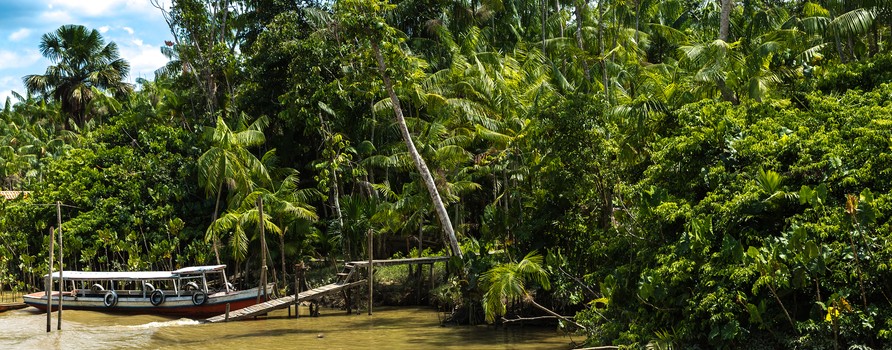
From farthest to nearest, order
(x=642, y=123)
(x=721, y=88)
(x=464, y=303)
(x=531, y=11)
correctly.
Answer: (x=531, y=11), (x=464, y=303), (x=721, y=88), (x=642, y=123)

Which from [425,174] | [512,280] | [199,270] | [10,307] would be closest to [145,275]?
[199,270]

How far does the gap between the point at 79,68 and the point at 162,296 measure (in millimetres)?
23113

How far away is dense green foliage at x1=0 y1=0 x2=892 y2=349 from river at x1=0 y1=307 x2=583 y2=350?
34.7 inches

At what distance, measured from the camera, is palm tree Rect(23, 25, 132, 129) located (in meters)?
42.0

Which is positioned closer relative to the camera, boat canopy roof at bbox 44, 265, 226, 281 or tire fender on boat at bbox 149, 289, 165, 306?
boat canopy roof at bbox 44, 265, 226, 281

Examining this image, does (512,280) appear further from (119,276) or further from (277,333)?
(119,276)

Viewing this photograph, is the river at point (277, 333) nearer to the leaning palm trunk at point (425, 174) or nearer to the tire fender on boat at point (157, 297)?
the tire fender on boat at point (157, 297)

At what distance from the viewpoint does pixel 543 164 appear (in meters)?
18.4

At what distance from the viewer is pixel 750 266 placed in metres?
12.2

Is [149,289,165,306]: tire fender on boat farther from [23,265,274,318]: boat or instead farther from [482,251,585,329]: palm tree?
[482,251,585,329]: palm tree

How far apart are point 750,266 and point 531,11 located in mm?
23063

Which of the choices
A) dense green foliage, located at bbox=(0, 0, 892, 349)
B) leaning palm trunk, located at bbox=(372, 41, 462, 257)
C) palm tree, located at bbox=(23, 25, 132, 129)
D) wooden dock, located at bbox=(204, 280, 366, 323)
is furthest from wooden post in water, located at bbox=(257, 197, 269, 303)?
palm tree, located at bbox=(23, 25, 132, 129)

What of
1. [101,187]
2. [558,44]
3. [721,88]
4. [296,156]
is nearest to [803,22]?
[721,88]

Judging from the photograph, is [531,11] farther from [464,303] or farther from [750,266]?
[750,266]
